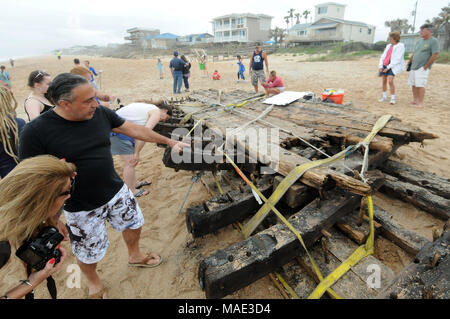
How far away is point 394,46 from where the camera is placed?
6434 millimetres

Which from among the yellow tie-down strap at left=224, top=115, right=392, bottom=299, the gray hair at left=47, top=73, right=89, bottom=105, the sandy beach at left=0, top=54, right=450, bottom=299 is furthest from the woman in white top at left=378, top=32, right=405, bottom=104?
the gray hair at left=47, top=73, right=89, bottom=105

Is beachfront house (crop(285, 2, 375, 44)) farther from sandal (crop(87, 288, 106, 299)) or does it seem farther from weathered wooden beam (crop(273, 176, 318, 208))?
sandal (crop(87, 288, 106, 299))

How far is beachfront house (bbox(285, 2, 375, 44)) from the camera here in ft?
119

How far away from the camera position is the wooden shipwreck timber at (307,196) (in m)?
1.56

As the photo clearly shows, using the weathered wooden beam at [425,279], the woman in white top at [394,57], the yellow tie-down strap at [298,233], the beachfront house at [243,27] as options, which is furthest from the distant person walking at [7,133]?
the beachfront house at [243,27]

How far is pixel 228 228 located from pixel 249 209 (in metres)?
0.60

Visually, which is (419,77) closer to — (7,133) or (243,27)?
(7,133)

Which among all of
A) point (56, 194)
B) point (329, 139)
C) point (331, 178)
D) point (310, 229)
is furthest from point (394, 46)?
point (56, 194)

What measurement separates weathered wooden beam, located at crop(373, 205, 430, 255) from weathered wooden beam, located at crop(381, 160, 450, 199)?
1.11m

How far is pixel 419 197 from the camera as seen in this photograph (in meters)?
A: 2.57

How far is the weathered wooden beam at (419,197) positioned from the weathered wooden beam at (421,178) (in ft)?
0.55

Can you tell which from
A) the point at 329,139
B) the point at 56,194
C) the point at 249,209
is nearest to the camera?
the point at 56,194

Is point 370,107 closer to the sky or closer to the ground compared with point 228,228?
closer to the sky
